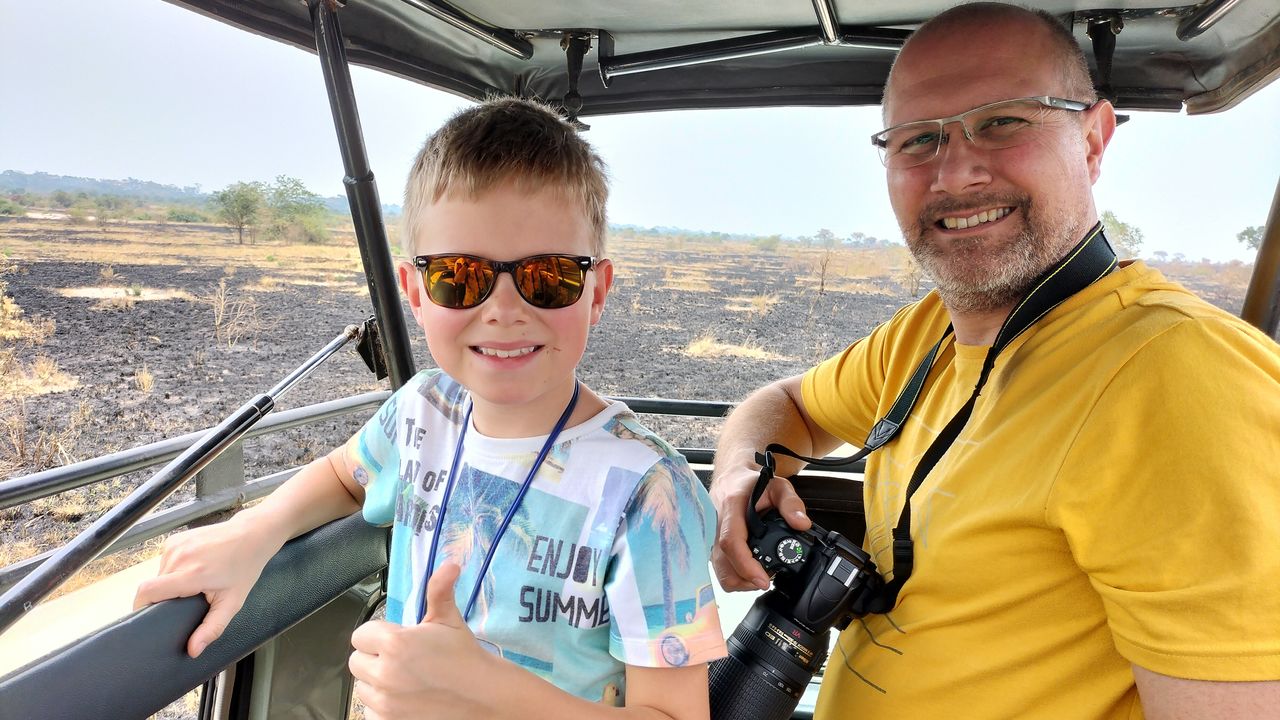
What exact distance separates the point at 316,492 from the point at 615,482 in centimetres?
51

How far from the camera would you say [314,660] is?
1.21m

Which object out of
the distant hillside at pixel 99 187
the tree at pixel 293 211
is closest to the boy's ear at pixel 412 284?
the distant hillside at pixel 99 187

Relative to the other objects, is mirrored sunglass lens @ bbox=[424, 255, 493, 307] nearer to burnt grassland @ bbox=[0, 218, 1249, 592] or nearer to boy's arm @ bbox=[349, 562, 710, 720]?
boy's arm @ bbox=[349, 562, 710, 720]

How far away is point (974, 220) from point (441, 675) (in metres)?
0.97

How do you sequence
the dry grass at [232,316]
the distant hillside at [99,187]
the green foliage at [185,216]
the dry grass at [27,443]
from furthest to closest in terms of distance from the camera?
the dry grass at [232,316]
the green foliage at [185,216]
the dry grass at [27,443]
the distant hillside at [99,187]

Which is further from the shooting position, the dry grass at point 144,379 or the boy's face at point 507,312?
the dry grass at point 144,379

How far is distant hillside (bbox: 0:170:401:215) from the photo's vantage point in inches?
98.3

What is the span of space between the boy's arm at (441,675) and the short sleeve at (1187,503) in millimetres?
558

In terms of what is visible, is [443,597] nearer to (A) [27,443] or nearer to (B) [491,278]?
(B) [491,278]

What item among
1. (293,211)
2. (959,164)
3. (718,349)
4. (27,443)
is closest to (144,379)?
(27,443)

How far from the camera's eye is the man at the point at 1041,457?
71 cm

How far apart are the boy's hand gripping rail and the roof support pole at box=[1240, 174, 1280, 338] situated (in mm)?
1607

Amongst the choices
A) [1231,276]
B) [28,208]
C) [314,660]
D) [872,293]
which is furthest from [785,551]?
[28,208]

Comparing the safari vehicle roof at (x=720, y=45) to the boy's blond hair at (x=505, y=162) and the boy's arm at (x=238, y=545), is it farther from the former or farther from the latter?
the boy's arm at (x=238, y=545)
